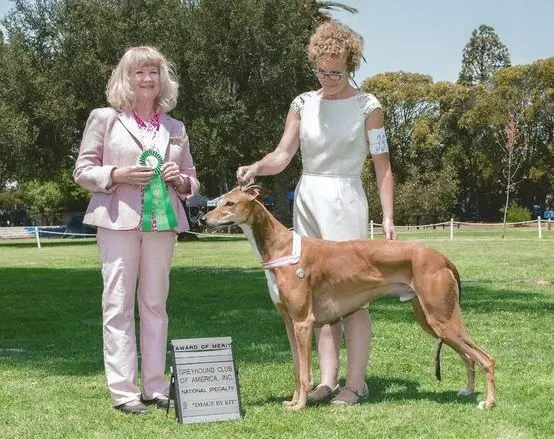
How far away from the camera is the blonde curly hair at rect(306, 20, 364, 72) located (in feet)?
18.6

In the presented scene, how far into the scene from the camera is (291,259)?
545cm

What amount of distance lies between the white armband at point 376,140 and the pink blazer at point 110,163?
4.89 ft

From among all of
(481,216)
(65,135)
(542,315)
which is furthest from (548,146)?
(542,315)

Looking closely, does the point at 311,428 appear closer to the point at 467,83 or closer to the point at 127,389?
the point at 127,389

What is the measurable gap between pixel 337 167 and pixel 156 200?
1.37m

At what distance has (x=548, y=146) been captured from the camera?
60375mm

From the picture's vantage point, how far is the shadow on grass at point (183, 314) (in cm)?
792

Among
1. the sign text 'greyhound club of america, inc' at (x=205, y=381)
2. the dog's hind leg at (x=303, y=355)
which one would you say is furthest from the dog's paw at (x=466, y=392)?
the sign text 'greyhound club of america, inc' at (x=205, y=381)

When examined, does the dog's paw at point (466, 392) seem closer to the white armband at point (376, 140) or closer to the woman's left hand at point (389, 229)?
the woman's left hand at point (389, 229)

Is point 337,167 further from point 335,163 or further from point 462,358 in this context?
point 462,358

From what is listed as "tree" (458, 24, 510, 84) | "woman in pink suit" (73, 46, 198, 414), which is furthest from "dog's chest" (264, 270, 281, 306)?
"tree" (458, 24, 510, 84)

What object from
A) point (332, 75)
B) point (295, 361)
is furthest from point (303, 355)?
point (332, 75)

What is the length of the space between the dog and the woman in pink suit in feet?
1.60

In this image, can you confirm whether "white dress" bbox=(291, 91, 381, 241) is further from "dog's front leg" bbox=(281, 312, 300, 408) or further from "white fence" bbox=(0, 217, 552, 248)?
"white fence" bbox=(0, 217, 552, 248)
